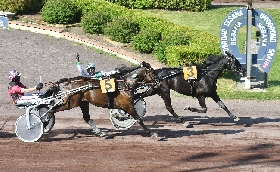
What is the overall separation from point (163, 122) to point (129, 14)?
Result: 9528mm

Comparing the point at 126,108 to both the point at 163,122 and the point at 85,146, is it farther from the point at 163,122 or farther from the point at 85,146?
the point at 163,122

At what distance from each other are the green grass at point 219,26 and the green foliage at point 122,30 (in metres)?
3.91

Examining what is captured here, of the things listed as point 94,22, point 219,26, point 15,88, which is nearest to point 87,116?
point 15,88

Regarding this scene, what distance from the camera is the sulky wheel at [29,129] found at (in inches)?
525

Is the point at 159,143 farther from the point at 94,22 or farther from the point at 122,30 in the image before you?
the point at 94,22

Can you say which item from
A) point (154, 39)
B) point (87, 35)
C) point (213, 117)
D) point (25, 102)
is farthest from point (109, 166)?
point (87, 35)

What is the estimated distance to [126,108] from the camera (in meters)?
13.5

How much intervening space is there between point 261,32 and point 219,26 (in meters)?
7.39

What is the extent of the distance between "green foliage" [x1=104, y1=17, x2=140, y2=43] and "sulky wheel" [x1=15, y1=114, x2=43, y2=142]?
10.1 m

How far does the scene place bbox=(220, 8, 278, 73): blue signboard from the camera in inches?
749

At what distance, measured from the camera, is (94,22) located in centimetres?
2370

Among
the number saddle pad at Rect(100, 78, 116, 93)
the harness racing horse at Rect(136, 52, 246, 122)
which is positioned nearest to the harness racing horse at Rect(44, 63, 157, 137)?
the number saddle pad at Rect(100, 78, 116, 93)

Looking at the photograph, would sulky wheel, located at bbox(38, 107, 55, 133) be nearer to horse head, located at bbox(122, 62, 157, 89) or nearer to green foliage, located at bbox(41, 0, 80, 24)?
horse head, located at bbox(122, 62, 157, 89)

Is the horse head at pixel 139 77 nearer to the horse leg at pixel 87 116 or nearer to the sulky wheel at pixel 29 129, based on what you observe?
the horse leg at pixel 87 116
